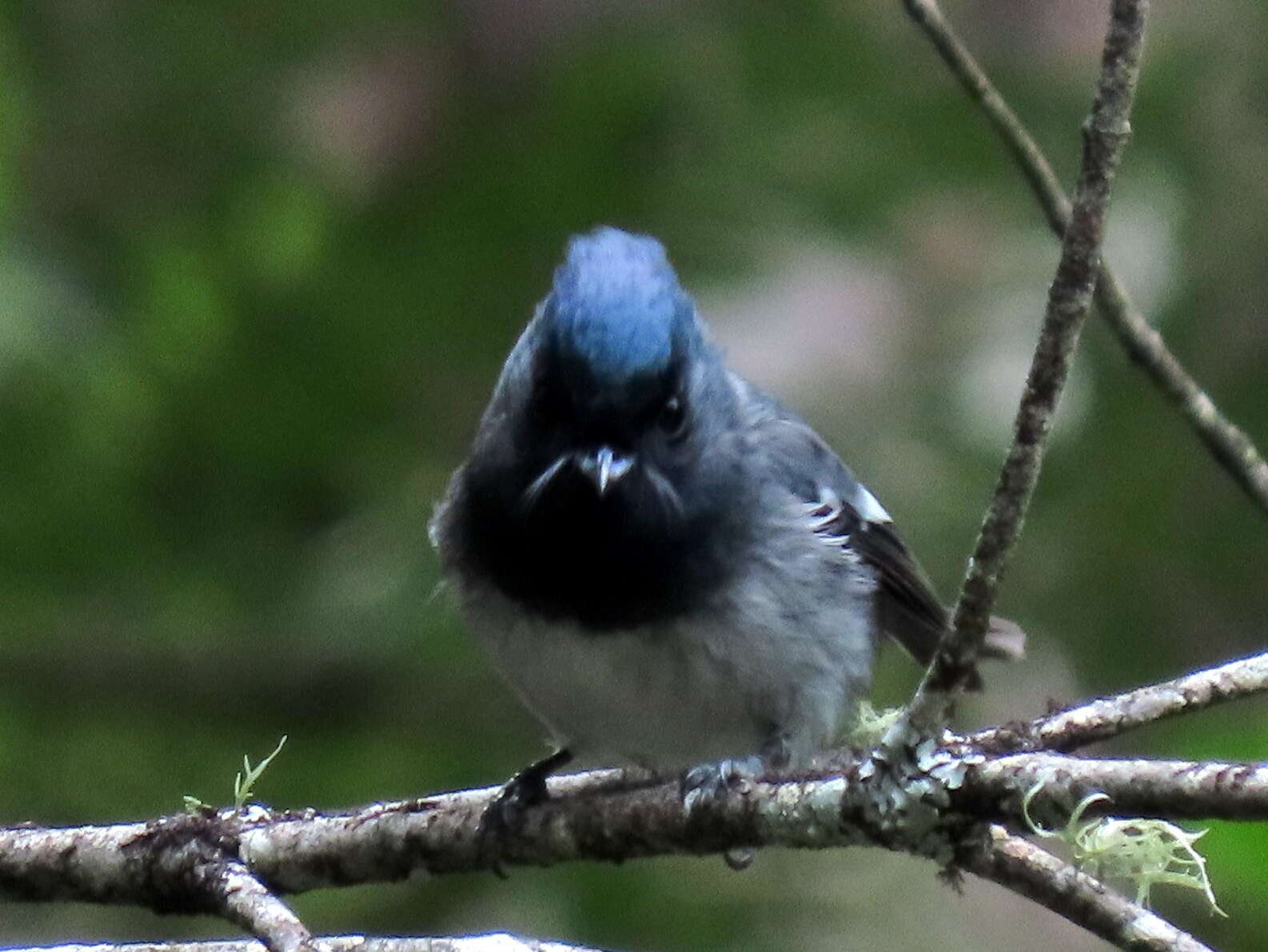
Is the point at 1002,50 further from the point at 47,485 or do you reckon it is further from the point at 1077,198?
the point at 1077,198

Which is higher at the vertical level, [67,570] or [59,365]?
[59,365]

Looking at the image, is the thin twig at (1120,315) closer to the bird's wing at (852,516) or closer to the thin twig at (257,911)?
the bird's wing at (852,516)

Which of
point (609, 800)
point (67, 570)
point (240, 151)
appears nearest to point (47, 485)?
point (67, 570)

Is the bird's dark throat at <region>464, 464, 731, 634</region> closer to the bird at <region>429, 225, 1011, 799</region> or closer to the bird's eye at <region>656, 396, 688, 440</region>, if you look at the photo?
the bird at <region>429, 225, 1011, 799</region>

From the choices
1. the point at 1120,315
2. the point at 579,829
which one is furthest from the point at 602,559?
the point at 1120,315

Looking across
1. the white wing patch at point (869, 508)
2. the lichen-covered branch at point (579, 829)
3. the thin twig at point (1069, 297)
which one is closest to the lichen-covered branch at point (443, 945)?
the lichen-covered branch at point (579, 829)

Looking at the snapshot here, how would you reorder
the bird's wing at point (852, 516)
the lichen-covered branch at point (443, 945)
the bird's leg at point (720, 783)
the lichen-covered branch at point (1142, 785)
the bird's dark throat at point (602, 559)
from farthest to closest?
1. the bird's wing at point (852, 516)
2. the bird's dark throat at point (602, 559)
3. the bird's leg at point (720, 783)
4. the lichen-covered branch at point (443, 945)
5. the lichen-covered branch at point (1142, 785)

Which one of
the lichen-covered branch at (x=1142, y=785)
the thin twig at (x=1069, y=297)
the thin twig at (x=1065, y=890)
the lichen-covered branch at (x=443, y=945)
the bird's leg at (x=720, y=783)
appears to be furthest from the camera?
the bird's leg at (x=720, y=783)
